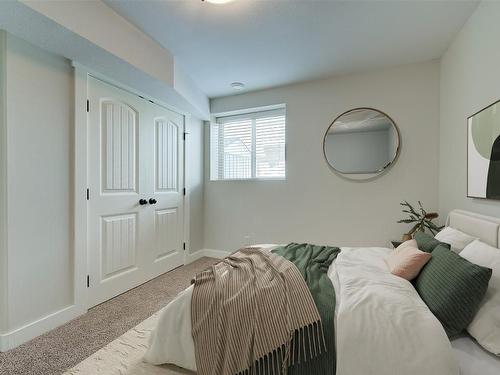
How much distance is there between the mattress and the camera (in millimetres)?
909

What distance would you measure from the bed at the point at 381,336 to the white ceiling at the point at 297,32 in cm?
172

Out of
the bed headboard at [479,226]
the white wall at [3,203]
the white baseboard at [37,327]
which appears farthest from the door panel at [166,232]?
the bed headboard at [479,226]

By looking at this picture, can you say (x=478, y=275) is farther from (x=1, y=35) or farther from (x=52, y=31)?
(x=1, y=35)

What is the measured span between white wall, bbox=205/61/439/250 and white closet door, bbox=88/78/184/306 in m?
0.82

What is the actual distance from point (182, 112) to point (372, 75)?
2491 millimetres

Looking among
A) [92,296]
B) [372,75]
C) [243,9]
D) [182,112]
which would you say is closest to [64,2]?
[243,9]

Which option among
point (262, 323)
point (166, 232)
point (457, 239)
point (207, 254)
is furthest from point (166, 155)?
point (457, 239)

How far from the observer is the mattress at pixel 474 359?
91 cm

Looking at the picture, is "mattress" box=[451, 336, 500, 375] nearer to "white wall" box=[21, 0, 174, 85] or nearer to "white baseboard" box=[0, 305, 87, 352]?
"white baseboard" box=[0, 305, 87, 352]

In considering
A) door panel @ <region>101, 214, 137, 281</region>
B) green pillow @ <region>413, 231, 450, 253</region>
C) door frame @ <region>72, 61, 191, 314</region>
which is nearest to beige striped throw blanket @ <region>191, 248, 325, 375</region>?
green pillow @ <region>413, 231, 450, 253</region>

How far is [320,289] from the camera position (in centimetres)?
131

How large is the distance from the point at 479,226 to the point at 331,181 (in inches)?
63.4

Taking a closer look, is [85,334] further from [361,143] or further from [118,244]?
[361,143]

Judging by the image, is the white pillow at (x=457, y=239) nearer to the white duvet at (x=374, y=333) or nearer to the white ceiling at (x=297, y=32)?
the white duvet at (x=374, y=333)
